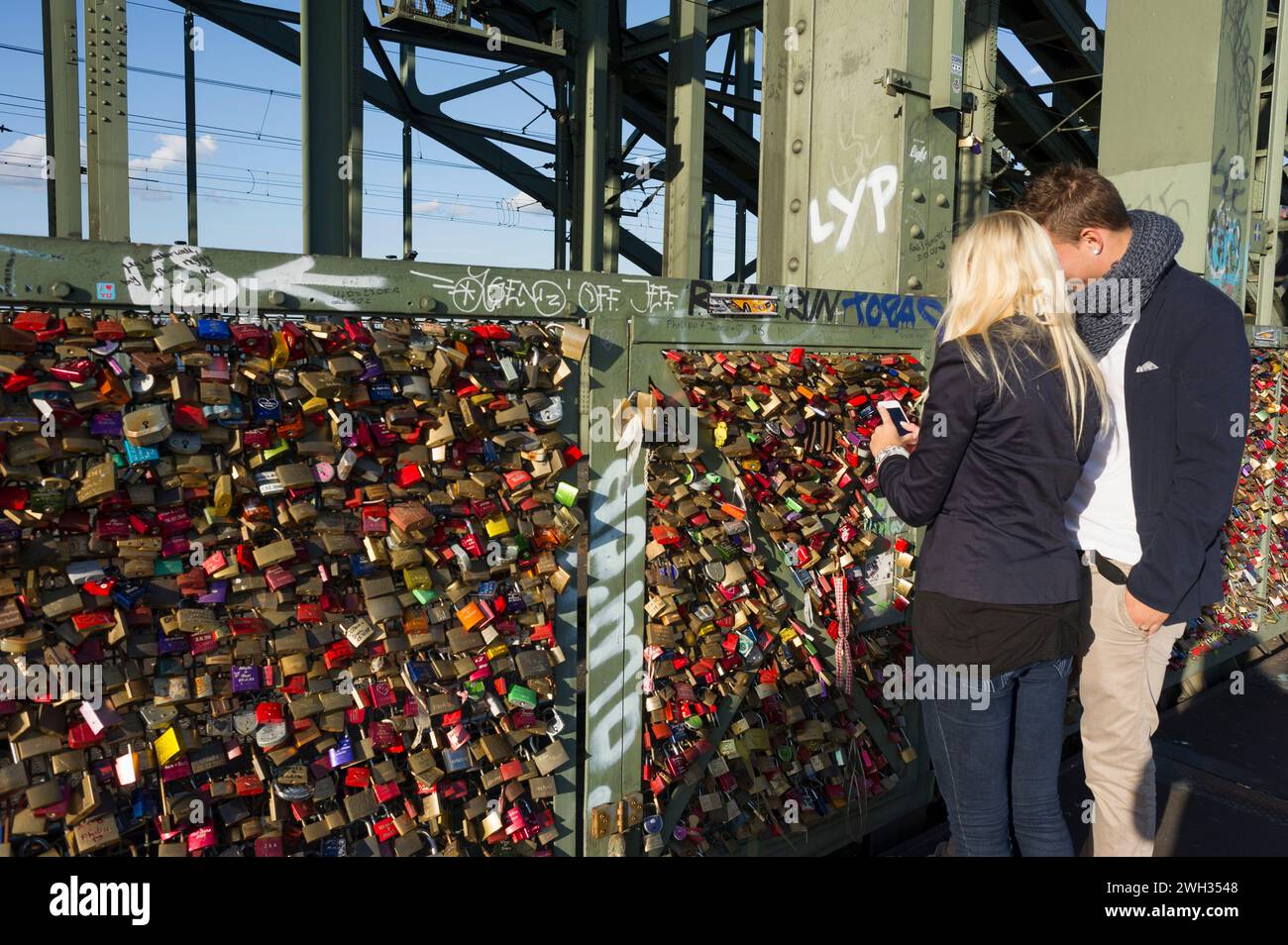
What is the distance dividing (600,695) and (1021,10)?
39.9 feet

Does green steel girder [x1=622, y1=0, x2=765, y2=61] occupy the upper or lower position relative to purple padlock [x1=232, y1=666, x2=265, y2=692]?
upper

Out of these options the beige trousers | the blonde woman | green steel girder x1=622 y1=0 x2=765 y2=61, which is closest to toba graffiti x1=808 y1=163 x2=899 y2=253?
the blonde woman

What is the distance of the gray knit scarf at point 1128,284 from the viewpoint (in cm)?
256

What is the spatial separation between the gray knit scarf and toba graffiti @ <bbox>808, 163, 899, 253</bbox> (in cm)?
181

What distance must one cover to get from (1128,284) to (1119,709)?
1.22m

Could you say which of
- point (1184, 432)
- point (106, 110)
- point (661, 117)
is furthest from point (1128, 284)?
point (661, 117)

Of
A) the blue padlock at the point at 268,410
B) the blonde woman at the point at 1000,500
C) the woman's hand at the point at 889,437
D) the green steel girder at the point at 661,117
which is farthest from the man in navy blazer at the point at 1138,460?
the green steel girder at the point at 661,117

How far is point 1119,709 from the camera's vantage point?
2713 mm

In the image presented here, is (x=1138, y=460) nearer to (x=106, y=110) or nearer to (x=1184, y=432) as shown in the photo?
(x=1184, y=432)

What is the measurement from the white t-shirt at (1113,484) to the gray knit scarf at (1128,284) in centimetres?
4

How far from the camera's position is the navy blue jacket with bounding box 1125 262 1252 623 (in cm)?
244

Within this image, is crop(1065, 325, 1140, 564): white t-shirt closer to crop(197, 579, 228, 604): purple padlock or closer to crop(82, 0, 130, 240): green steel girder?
crop(197, 579, 228, 604): purple padlock
